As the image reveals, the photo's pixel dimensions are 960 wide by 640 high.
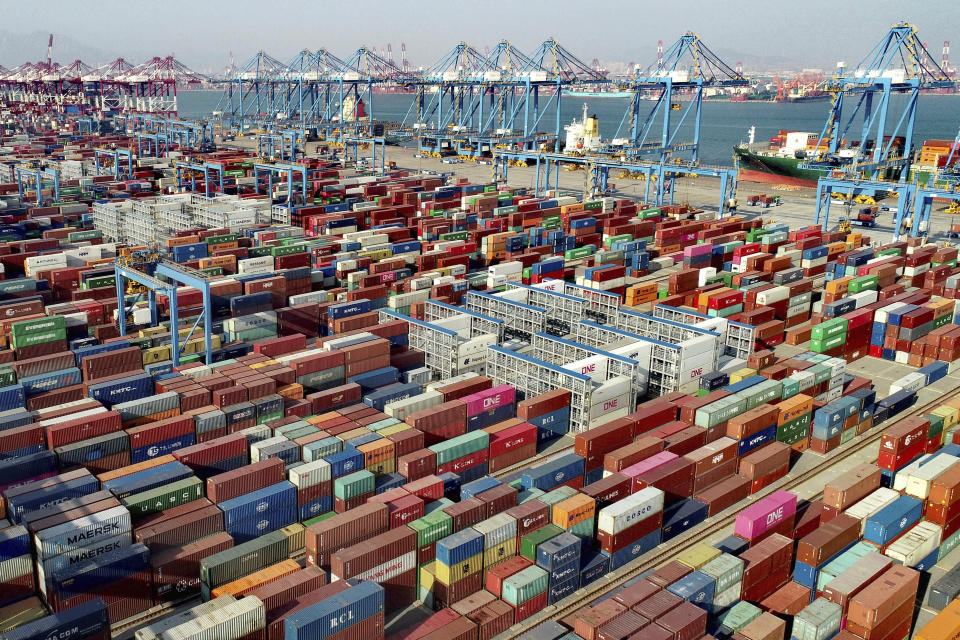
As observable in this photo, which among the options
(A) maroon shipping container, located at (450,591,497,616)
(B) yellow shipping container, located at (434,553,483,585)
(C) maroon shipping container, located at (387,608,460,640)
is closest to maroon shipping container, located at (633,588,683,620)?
(A) maroon shipping container, located at (450,591,497,616)

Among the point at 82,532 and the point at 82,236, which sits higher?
the point at 82,236


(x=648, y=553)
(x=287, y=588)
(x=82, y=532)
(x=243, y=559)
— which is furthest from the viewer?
(x=648, y=553)

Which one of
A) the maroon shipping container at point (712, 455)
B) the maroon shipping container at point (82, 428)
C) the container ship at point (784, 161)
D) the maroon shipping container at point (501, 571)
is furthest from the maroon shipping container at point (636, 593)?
the container ship at point (784, 161)

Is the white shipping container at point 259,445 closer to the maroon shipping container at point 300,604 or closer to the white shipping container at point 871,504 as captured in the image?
the maroon shipping container at point 300,604

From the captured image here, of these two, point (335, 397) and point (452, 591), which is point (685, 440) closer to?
point (452, 591)

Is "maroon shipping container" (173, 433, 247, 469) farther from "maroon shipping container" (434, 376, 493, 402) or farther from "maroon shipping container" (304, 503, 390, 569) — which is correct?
"maroon shipping container" (434, 376, 493, 402)

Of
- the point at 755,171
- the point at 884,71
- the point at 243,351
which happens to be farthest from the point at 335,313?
the point at 755,171

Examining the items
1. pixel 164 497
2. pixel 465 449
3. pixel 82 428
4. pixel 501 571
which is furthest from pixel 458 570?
pixel 82 428
